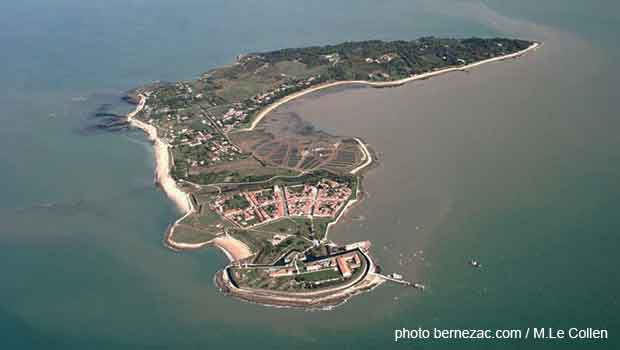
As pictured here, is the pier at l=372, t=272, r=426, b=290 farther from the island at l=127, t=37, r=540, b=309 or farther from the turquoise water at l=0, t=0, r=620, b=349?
the turquoise water at l=0, t=0, r=620, b=349

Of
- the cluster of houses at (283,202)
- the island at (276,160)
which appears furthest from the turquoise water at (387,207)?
the cluster of houses at (283,202)

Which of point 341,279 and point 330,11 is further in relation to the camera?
point 330,11

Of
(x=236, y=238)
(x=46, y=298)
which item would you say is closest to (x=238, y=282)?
(x=236, y=238)

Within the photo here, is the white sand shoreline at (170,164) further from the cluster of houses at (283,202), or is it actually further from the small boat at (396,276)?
the small boat at (396,276)

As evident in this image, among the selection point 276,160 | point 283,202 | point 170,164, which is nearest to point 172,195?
point 170,164

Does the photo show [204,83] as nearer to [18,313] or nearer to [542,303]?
[18,313]
